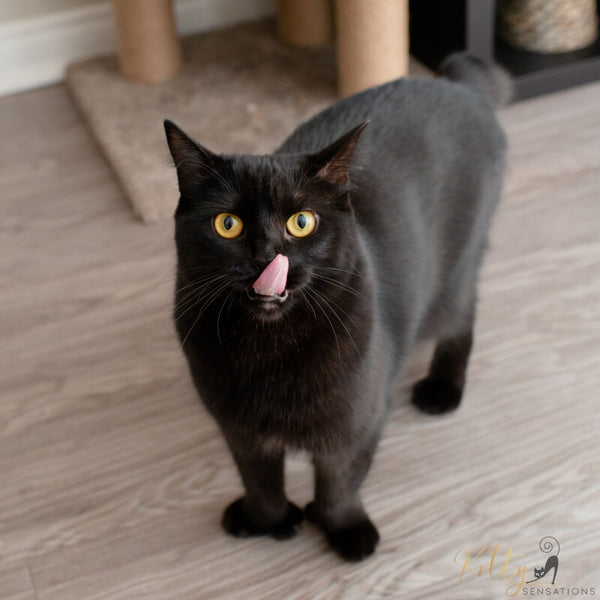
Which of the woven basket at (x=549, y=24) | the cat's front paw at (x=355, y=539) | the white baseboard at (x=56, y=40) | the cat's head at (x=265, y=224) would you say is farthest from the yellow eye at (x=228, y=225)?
the white baseboard at (x=56, y=40)

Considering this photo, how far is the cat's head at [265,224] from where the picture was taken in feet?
2.89

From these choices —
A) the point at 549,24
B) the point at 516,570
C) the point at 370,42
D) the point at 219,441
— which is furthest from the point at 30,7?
the point at 516,570

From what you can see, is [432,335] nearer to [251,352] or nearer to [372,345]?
[372,345]

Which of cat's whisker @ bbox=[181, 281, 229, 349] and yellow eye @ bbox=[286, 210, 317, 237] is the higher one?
yellow eye @ bbox=[286, 210, 317, 237]

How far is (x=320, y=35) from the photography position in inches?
91.9

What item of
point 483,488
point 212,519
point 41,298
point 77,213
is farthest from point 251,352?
point 77,213

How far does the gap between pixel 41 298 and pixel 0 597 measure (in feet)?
2.17

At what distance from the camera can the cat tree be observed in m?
1.92

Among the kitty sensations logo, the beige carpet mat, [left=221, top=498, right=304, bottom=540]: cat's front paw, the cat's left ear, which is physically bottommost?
the kitty sensations logo

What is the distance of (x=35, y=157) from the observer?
204 cm

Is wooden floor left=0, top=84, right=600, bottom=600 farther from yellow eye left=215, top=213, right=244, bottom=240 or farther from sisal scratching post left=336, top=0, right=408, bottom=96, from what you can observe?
yellow eye left=215, top=213, right=244, bottom=240

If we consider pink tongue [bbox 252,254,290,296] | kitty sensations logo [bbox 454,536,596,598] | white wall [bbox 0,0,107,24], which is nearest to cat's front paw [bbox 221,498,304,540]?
kitty sensations logo [bbox 454,536,596,598]

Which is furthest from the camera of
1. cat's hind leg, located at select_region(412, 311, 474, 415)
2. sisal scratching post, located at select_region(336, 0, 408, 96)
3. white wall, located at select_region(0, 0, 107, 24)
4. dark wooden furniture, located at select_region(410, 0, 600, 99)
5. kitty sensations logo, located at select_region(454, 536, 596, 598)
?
white wall, located at select_region(0, 0, 107, 24)

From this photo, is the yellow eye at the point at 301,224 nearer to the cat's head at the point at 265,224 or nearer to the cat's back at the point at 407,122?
the cat's head at the point at 265,224
